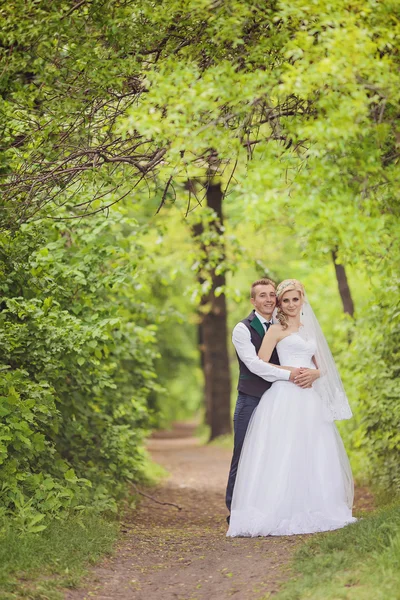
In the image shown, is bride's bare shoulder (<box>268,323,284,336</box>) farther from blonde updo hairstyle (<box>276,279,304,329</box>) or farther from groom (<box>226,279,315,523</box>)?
groom (<box>226,279,315,523</box>)

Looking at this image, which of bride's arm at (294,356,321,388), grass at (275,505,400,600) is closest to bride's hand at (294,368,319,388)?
bride's arm at (294,356,321,388)

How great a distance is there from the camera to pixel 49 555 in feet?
20.5

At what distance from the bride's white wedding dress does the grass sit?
2.63ft

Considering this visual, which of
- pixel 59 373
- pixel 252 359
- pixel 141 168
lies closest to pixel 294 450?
pixel 252 359

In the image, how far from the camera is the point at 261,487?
24.3ft

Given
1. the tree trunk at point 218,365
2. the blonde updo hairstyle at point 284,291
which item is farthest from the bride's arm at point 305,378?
the tree trunk at point 218,365

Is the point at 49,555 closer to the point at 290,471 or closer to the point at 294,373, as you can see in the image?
the point at 290,471

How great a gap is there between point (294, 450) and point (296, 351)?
3.30 ft

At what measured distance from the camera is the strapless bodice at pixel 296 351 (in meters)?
7.88

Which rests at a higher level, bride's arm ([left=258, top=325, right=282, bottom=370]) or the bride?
bride's arm ([left=258, top=325, right=282, bottom=370])

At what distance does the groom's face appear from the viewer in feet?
26.5

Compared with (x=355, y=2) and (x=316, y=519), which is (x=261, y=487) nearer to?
(x=316, y=519)

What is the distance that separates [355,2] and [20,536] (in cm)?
479

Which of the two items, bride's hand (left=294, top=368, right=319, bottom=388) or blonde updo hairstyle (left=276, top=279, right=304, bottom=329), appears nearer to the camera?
bride's hand (left=294, top=368, right=319, bottom=388)
